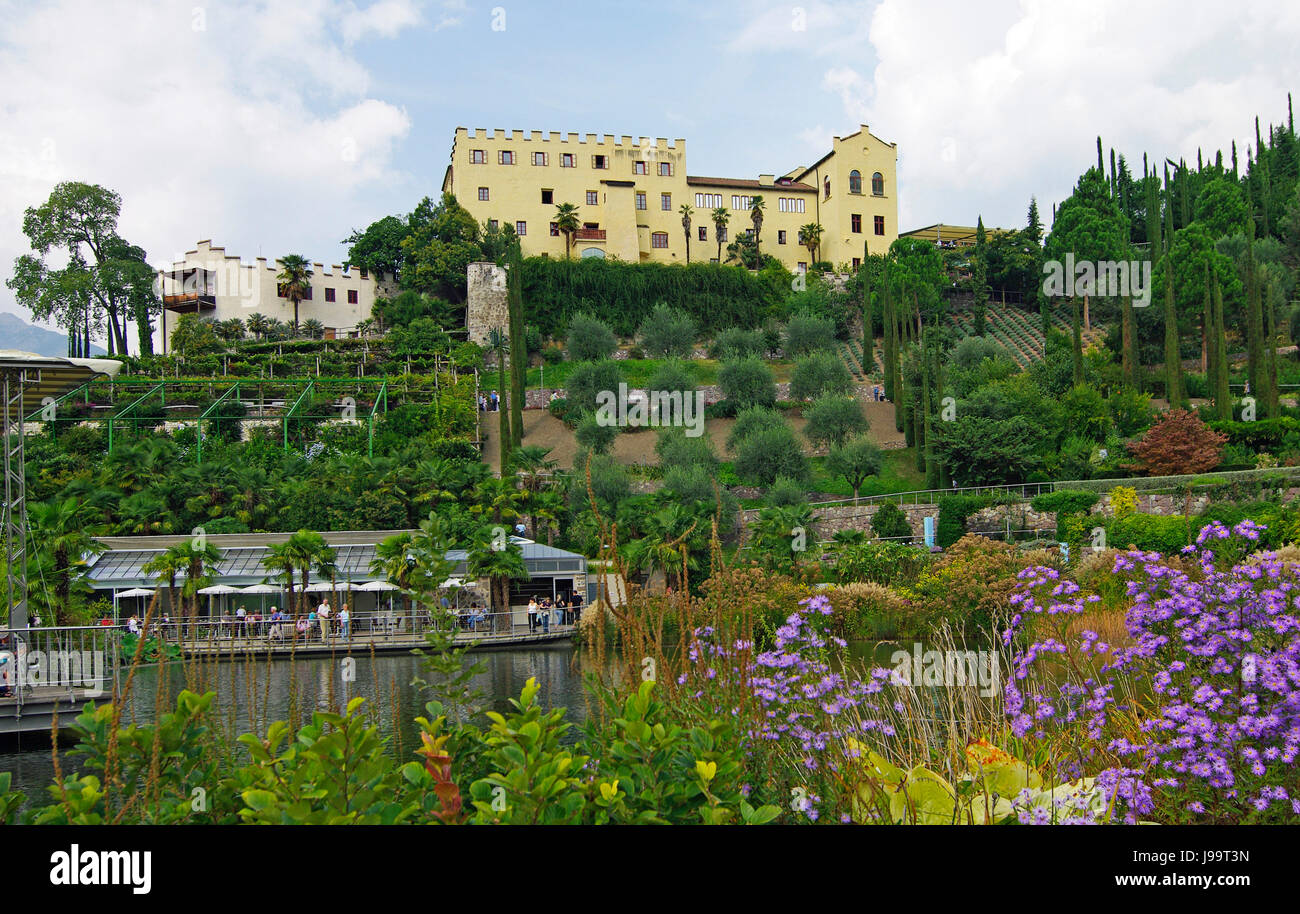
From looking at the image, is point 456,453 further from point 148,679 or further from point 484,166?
point 484,166

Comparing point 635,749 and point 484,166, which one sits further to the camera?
point 484,166

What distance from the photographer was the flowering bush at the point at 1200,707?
3.68m

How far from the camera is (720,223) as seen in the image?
199 feet

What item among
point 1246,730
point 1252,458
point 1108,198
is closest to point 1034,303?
point 1108,198

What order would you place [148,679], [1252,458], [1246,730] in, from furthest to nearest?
1. [1252,458]
2. [148,679]
3. [1246,730]

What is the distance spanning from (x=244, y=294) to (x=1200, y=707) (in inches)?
2127

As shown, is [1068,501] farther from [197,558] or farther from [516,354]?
[516,354]

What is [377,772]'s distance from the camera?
3.04m

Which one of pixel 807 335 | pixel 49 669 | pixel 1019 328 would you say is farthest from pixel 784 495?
pixel 1019 328

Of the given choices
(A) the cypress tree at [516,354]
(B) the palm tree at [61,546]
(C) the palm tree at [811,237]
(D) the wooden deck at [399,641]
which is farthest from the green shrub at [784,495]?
(C) the palm tree at [811,237]

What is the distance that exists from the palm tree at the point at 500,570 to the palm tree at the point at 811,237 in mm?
42895

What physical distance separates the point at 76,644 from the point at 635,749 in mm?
13445

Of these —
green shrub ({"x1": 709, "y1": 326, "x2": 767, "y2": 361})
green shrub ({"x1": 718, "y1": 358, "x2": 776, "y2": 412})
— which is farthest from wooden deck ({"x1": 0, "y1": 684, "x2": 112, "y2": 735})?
green shrub ({"x1": 709, "y1": 326, "x2": 767, "y2": 361})

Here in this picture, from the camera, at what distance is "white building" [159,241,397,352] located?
5194cm
